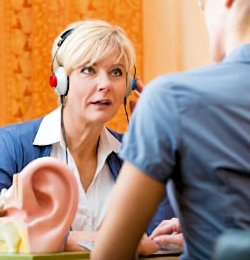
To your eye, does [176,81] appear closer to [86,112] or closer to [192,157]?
[192,157]

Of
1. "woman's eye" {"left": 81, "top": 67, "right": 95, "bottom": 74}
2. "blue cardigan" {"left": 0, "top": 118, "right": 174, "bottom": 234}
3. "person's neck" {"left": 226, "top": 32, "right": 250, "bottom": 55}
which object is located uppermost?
"person's neck" {"left": 226, "top": 32, "right": 250, "bottom": 55}

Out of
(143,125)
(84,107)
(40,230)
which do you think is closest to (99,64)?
(84,107)

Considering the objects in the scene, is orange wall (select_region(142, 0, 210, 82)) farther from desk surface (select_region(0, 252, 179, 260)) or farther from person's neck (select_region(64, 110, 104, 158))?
desk surface (select_region(0, 252, 179, 260))

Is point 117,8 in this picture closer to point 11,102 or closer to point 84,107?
point 11,102

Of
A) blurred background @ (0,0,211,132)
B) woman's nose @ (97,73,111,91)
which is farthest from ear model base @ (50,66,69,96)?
blurred background @ (0,0,211,132)

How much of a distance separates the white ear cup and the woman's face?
0.02 meters

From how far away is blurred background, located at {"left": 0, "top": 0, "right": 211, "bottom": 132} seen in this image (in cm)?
312

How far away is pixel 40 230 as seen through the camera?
4.20ft

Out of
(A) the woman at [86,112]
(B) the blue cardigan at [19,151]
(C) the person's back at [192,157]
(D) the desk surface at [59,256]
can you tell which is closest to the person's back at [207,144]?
(C) the person's back at [192,157]

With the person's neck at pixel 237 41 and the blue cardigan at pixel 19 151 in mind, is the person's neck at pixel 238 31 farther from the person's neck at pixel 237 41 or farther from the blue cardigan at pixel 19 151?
the blue cardigan at pixel 19 151

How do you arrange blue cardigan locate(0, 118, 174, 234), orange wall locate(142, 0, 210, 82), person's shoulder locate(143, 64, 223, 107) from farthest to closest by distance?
orange wall locate(142, 0, 210, 82) < blue cardigan locate(0, 118, 174, 234) < person's shoulder locate(143, 64, 223, 107)

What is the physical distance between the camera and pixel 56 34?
3148 mm

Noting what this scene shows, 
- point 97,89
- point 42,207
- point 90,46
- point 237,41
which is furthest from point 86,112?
point 237,41

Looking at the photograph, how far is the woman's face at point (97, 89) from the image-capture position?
6.76 ft
